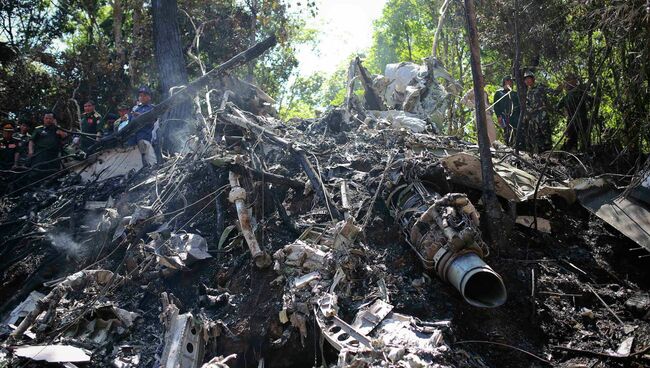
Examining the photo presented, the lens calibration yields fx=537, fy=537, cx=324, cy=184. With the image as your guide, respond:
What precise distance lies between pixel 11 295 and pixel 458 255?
5.07m

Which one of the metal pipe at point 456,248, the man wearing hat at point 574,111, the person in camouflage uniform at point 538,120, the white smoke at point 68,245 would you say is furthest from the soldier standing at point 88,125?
the man wearing hat at point 574,111

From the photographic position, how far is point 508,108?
832 cm

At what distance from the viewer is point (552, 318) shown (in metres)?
4.78

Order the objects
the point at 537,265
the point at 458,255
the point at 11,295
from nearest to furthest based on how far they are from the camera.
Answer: the point at 458,255
the point at 537,265
the point at 11,295

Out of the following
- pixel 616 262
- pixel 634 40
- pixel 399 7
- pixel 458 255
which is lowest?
pixel 616 262

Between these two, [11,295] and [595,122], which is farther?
[595,122]

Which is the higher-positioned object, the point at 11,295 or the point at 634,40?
the point at 634,40

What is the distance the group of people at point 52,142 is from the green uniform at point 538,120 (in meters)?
5.65

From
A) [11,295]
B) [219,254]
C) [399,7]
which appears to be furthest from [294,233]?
[399,7]

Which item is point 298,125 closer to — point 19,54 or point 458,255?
point 458,255

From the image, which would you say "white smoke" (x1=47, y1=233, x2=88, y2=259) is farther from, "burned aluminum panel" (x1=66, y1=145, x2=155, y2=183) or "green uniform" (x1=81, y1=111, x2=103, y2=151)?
"green uniform" (x1=81, y1=111, x2=103, y2=151)

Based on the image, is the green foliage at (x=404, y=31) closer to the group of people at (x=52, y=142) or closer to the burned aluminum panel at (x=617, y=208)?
the group of people at (x=52, y=142)

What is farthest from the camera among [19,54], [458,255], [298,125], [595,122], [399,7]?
[399,7]

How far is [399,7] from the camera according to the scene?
18828 millimetres
